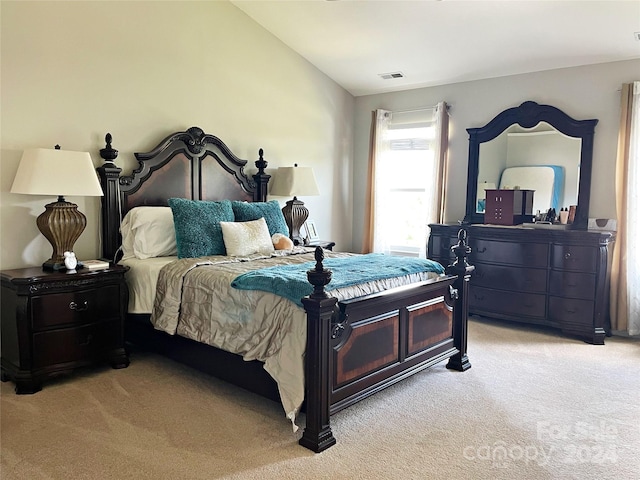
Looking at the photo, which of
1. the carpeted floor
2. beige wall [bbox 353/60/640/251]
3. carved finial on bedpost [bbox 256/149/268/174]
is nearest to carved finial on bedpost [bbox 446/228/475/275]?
the carpeted floor

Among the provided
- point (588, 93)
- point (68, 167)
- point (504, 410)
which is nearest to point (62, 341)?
point (68, 167)

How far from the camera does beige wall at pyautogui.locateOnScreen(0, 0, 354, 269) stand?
3480mm

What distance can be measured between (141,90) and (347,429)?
10.2 ft

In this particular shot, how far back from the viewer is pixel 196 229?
383 centimetres

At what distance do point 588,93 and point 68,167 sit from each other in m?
4.41

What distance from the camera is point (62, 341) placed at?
3.26 m

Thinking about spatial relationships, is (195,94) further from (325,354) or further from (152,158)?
(325,354)

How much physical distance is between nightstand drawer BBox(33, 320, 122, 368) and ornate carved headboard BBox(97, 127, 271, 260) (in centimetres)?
70

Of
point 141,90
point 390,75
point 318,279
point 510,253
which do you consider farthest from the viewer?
point 390,75

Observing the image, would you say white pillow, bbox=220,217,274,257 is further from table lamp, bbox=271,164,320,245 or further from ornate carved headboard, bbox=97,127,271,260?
table lamp, bbox=271,164,320,245

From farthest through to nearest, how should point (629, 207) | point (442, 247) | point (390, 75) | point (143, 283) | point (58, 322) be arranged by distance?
point (390, 75)
point (442, 247)
point (629, 207)
point (143, 283)
point (58, 322)

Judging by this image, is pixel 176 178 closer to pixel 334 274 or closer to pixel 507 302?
pixel 334 274

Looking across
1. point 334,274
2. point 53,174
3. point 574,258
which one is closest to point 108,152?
point 53,174

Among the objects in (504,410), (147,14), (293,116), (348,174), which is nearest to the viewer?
(504,410)
